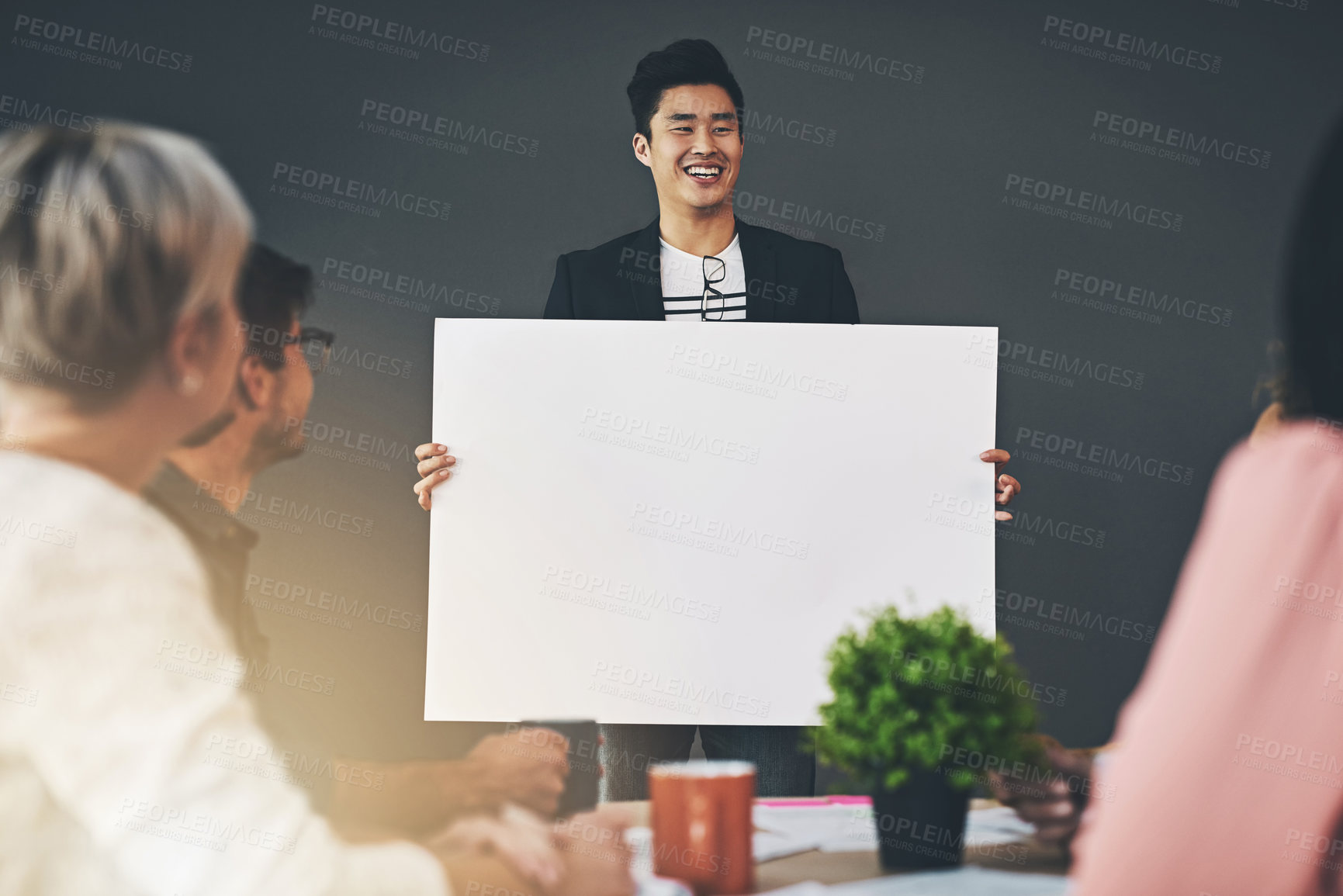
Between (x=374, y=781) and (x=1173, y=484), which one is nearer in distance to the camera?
(x=374, y=781)

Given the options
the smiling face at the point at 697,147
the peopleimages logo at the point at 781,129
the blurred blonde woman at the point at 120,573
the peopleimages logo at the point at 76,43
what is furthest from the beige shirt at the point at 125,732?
the peopleimages logo at the point at 76,43

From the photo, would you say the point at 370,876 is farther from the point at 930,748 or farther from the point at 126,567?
the point at 930,748

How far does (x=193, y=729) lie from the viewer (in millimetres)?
592

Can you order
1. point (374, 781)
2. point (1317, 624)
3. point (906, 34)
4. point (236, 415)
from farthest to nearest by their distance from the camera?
point (906, 34), point (236, 415), point (374, 781), point (1317, 624)

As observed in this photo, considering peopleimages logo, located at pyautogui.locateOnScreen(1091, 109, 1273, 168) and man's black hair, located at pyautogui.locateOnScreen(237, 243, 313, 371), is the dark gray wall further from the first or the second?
man's black hair, located at pyautogui.locateOnScreen(237, 243, 313, 371)

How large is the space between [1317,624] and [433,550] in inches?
54.9

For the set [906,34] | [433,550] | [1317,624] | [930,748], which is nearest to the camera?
[1317,624]

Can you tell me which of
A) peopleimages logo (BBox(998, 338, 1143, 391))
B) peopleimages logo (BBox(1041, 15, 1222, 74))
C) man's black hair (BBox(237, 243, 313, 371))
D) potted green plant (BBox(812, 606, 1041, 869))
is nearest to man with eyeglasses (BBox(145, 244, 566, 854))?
man's black hair (BBox(237, 243, 313, 371))

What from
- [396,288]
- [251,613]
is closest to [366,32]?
[396,288]

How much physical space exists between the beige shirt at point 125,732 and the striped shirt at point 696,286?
1.60 m

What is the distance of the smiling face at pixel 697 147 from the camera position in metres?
2.20

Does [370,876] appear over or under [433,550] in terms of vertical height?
under

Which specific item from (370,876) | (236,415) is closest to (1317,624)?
(370,876)

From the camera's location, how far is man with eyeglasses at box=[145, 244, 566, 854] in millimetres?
693
